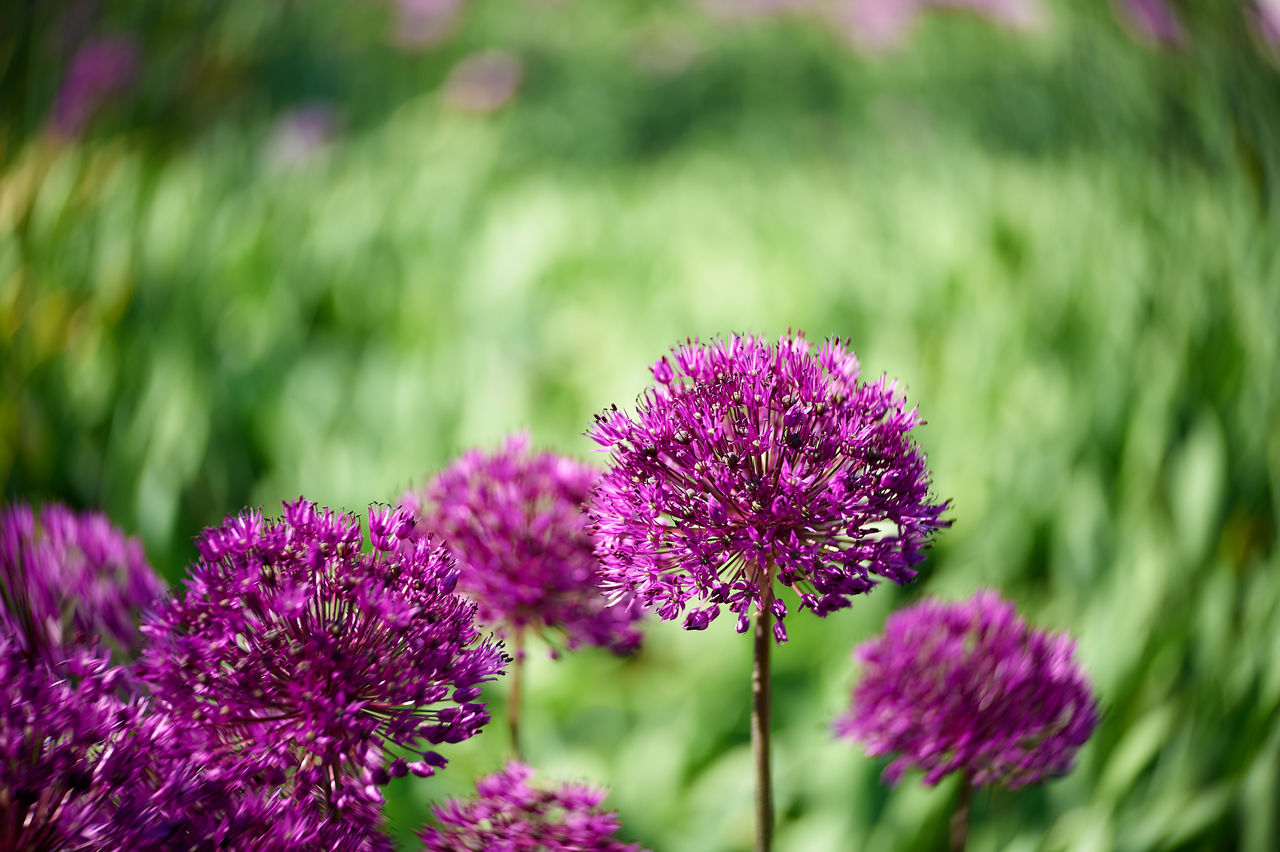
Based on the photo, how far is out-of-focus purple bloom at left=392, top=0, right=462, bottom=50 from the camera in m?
3.88

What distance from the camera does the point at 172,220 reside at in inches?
77.7

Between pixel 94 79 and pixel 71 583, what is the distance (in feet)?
4.10

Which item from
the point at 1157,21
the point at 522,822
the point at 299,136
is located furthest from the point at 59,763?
the point at 299,136

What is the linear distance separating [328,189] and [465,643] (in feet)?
8.77

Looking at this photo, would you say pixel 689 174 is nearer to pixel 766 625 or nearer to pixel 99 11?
pixel 99 11

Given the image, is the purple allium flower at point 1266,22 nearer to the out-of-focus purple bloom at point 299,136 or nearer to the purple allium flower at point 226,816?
the purple allium flower at point 226,816

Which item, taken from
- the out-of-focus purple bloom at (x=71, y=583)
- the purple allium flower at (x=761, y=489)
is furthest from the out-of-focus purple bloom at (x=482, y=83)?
the purple allium flower at (x=761, y=489)

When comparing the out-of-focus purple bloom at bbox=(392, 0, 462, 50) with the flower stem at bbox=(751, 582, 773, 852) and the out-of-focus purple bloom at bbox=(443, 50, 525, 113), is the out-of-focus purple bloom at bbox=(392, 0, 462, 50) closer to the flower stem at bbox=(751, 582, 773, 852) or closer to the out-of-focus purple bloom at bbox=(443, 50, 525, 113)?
the out-of-focus purple bloom at bbox=(443, 50, 525, 113)

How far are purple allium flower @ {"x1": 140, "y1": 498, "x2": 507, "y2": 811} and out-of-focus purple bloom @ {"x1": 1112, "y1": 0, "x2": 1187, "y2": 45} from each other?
5.11 feet

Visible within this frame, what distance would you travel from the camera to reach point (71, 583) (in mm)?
449

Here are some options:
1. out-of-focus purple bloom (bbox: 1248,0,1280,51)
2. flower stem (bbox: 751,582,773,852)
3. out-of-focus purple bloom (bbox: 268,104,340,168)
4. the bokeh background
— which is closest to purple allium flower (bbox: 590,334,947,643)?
flower stem (bbox: 751,582,773,852)

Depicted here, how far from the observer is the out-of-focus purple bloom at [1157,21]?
147 centimetres

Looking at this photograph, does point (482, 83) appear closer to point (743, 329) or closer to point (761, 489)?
point (743, 329)

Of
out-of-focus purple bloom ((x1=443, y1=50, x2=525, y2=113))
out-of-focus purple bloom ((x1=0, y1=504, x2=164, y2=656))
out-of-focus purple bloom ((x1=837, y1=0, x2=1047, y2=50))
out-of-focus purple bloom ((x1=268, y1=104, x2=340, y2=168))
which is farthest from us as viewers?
out-of-focus purple bloom ((x1=443, y1=50, x2=525, y2=113))
